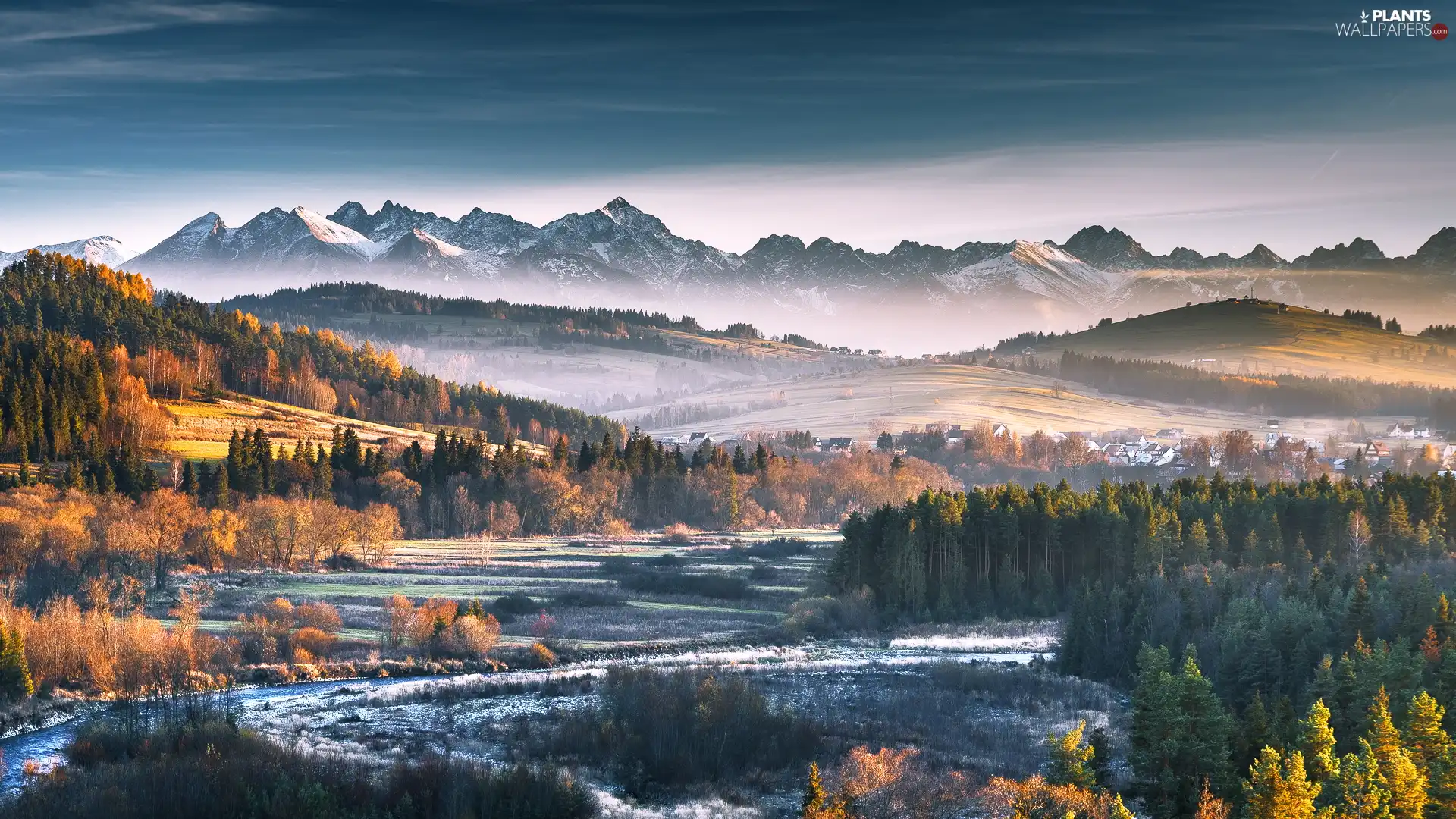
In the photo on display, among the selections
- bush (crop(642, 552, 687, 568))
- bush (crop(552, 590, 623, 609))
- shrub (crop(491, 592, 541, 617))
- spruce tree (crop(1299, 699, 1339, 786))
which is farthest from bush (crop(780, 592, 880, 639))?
spruce tree (crop(1299, 699, 1339, 786))

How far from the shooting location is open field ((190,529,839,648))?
9506 centimetres

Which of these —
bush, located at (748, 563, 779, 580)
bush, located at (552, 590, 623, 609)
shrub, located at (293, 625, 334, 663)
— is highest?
shrub, located at (293, 625, 334, 663)

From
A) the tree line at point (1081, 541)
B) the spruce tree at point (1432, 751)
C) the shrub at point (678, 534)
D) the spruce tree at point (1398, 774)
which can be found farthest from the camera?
the shrub at point (678, 534)

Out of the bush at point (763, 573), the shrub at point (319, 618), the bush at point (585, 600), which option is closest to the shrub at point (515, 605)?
the bush at point (585, 600)

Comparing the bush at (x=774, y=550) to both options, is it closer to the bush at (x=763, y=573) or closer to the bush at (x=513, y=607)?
the bush at (x=763, y=573)

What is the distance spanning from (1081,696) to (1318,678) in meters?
17.7

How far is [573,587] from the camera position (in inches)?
4473

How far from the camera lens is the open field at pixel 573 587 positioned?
95.1 meters

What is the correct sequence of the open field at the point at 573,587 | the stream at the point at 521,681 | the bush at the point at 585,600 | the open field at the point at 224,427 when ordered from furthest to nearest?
the open field at the point at 224,427
the bush at the point at 585,600
the open field at the point at 573,587
the stream at the point at 521,681

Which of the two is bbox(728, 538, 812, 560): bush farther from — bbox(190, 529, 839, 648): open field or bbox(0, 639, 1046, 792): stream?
bbox(0, 639, 1046, 792): stream

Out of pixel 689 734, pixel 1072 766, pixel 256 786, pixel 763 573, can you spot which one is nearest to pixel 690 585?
pixel 763 573

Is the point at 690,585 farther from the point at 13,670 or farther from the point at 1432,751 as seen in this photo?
the point at 1432,751

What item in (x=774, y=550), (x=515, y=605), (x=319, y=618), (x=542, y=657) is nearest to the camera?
(x=542, y=657)

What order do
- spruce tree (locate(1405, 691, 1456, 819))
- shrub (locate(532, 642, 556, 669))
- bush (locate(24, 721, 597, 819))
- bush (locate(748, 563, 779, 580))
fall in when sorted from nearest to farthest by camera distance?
spruce tree (locate(1405, 691, 1456, 819)) < bush (locate(24, 721, 597, 819)) < shrub (locate(532, 642, 556, 669)) < bush (locate(748, 563, 779, 580))
